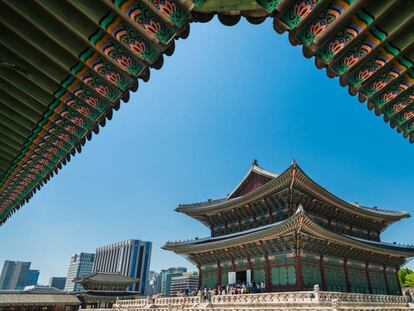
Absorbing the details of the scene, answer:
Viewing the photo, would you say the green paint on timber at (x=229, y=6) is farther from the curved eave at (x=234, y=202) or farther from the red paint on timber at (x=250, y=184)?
the red paint on timber at (x=250, y=184)

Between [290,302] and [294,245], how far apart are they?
17.3ft

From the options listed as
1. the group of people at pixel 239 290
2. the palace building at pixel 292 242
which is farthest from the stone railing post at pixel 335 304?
the group of people at pixel 239 290

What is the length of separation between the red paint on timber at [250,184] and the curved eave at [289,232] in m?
5.92

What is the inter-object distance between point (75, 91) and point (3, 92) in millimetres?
1132

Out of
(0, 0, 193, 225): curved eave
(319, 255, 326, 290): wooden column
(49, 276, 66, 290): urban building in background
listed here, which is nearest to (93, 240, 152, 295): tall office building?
(49, 276, 66, 290): urban building in background

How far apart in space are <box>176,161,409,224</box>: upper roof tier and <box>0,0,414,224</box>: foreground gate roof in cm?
1853

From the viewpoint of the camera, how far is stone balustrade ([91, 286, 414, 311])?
49.9ft

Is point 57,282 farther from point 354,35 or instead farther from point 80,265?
point 354,35

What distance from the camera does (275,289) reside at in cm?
2130

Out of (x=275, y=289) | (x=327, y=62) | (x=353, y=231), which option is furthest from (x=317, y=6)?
(x=353, y=231)

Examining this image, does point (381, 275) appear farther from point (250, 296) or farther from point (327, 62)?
point (327, 62)

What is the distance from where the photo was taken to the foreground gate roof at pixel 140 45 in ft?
10.7

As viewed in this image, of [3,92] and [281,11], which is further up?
[281,11]

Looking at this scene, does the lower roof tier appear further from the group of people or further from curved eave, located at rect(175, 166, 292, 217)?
curved eave, located at rect(175, 166, 292, 217)
